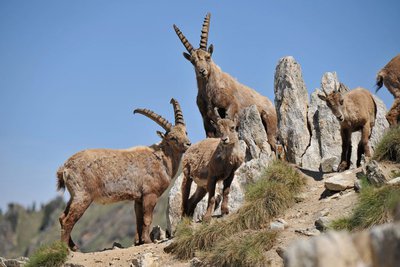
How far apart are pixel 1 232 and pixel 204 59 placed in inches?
3555

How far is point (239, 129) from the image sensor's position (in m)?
17.5

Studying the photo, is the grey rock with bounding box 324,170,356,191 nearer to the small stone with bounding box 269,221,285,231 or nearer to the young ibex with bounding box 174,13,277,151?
the small stone with bounding box 269,221,285,231

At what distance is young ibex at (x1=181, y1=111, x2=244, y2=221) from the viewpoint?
13219 mm

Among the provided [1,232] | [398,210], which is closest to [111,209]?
[1,232]

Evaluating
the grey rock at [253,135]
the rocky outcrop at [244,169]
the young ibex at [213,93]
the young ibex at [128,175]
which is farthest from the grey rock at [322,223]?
the young ibex at [213,93]

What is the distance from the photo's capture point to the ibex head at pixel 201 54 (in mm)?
17156

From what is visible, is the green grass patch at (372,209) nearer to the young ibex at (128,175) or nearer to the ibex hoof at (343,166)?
the ibex hoof at (343,166)

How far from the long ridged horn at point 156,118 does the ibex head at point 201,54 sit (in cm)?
225

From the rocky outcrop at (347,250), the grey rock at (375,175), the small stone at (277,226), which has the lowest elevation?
the rocky outcrop at (347,250)

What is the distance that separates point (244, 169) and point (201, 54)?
3.86 m

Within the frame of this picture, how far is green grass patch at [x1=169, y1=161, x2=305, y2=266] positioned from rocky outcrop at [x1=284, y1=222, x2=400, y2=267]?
779cm

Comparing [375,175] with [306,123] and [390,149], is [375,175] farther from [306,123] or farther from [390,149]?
[306,123]

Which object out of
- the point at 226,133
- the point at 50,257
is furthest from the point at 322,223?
the point at 50,257

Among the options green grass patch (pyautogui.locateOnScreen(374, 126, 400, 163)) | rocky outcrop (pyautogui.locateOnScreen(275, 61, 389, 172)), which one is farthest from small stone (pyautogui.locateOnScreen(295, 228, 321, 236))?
rocky outcrop (pyautogui.locateOnScreen(275, 61, 389, 172))
